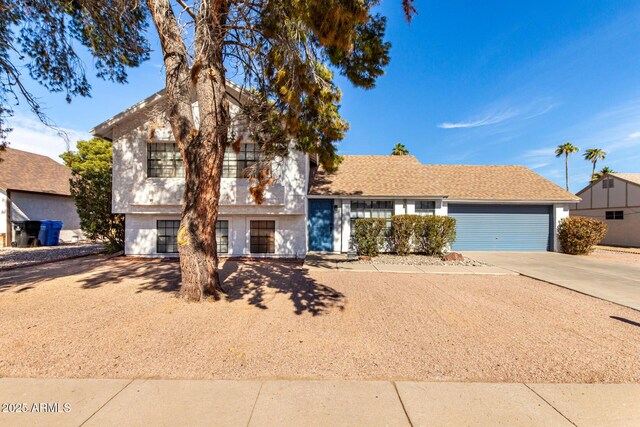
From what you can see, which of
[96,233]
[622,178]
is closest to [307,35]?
[96,233]

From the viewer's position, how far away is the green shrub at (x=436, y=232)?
40.5 ft

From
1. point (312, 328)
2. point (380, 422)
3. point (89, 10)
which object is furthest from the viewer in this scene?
point (89, 10)

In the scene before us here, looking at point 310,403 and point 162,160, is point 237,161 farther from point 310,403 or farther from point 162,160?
point 310,403

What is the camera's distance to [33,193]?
16891 mm

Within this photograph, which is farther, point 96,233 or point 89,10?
point 96,233

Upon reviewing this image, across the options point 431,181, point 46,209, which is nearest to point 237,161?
point 431,181

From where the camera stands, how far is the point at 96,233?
12.7 metres

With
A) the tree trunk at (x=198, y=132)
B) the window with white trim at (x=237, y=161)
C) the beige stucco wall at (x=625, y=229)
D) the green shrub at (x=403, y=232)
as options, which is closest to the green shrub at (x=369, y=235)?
the green shrub at (x=403, y=232)

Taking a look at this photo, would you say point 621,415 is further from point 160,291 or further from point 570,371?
point 160,291

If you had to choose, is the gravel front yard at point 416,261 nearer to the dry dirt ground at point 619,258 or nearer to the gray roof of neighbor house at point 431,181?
the gray roof of neighbor house at point 431,181

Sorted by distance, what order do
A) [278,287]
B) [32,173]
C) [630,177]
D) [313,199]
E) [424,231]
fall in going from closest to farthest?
[278,287], [424,231], [313,199], [32,173], [630,177]

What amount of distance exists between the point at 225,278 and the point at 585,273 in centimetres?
1194

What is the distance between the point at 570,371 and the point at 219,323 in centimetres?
514

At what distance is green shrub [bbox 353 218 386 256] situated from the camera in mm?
12017
